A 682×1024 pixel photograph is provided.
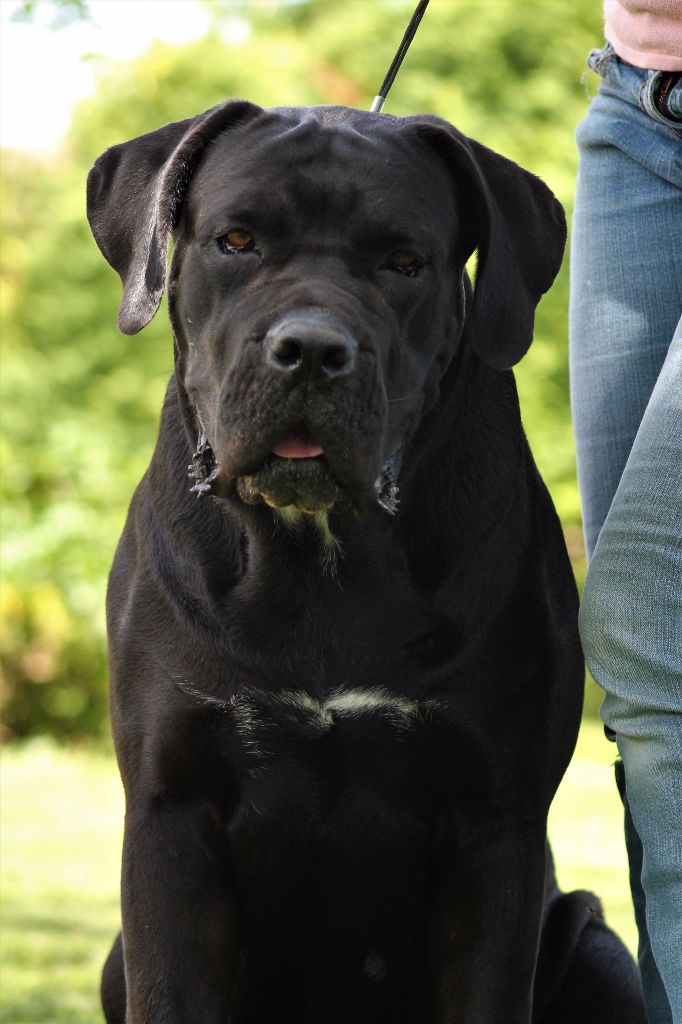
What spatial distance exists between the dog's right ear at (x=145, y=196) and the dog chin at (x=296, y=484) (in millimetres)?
393

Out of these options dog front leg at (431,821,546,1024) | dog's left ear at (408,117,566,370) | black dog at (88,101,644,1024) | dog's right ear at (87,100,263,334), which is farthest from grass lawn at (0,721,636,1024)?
dog's left ear at (408,117,566,370)

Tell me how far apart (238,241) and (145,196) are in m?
0.24

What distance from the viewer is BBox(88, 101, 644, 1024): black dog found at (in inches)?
103

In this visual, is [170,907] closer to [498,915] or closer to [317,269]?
[498,915]

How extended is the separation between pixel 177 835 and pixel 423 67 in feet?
54.9

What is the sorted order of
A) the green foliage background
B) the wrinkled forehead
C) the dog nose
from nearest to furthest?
1. the dog nose
2. the wrinkled forehead
3. the green foliage background

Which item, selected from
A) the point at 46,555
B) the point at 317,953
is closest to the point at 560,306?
the point at 46,555

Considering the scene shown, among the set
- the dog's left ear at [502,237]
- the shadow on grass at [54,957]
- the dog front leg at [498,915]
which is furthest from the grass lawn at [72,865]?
the dog's left ear at [502,237]

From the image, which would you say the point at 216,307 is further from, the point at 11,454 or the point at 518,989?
the point at 11,454

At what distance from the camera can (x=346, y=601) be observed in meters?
2.75

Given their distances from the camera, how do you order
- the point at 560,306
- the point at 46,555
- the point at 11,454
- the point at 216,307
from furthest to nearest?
the point at 560,306 → the point at 11,454 → the point at 46,555 → the point at 216,307

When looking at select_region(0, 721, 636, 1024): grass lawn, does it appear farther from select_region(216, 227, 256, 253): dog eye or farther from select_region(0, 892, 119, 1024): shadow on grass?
select_region(216, 227, 256, 253): dog eye

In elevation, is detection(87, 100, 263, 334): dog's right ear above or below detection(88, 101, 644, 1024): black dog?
above

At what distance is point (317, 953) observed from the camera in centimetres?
295
